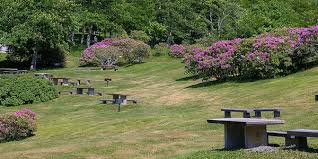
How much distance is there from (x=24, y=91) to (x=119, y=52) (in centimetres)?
2040

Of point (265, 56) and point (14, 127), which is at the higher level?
point (265, 56)

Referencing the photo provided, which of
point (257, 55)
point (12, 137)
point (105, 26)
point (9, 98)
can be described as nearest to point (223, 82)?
point (257, 55)

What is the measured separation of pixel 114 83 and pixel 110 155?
23.8 metres

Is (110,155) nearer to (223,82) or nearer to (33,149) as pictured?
(33,149)

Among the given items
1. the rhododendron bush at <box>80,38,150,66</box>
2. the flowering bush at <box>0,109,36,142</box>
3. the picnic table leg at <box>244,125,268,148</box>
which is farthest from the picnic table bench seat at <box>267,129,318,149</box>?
the rhododendron bush at <box>80,38,150,66</box>

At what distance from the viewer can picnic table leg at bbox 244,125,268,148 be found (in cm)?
1266

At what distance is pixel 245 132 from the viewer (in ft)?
41.3

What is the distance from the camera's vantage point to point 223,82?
31.0 m

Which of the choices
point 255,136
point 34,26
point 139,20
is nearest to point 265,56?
point 255,136

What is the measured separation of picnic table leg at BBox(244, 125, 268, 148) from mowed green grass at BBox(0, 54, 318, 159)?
2.09 feet

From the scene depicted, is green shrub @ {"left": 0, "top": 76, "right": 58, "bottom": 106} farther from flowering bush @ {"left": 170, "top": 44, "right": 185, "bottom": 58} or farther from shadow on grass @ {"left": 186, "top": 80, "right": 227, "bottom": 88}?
flowering bush @ {"left": 170, "top": 44, "right": 185, "bottom": 58}

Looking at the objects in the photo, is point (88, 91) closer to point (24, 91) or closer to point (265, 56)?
point (24, 91)

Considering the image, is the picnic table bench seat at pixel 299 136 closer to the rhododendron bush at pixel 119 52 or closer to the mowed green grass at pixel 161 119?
the mowed green grass at pixel 161 119

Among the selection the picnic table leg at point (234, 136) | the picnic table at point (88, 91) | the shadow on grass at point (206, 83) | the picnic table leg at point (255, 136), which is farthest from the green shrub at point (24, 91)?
the picnic table leg at point (255, 136)
